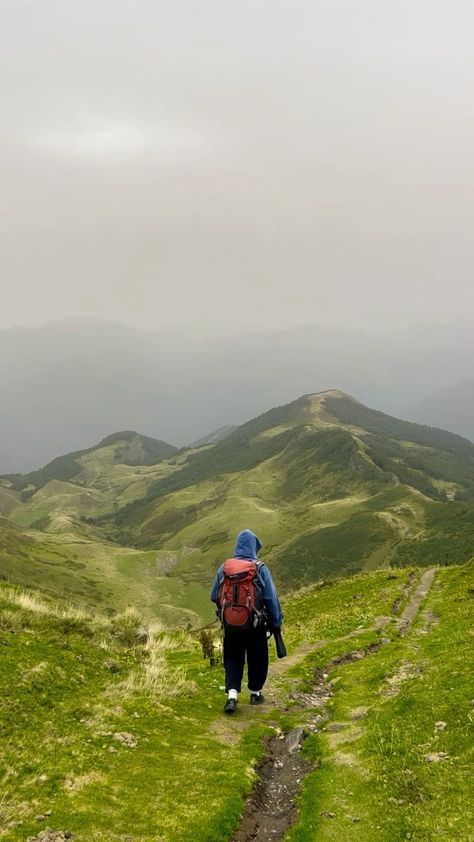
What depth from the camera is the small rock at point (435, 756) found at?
10938mm

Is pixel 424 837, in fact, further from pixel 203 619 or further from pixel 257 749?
pixel 203 619

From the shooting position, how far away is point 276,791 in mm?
11109

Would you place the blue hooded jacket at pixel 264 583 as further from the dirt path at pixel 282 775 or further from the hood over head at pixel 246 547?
the dirt path at pixel 282 775

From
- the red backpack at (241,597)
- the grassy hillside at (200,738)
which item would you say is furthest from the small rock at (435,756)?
the red backpack at (241,597)

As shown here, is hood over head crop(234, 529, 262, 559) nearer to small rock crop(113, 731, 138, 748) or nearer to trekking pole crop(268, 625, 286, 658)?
trekking pole crop(268, 625, 286, 658)

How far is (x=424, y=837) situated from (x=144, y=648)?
16731 mm

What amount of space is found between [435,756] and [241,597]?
597 centimetres

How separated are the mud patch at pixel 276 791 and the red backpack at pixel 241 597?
10.1ft

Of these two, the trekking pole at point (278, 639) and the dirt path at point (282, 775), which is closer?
the dirt path at point (282, 775)

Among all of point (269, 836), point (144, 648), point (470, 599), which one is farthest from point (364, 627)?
point (269, 836)

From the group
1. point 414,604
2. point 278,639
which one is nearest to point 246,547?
point 278,639

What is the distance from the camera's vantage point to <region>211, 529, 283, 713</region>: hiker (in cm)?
1466

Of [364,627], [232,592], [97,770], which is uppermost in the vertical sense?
[232,592]

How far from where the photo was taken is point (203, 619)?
565ft
